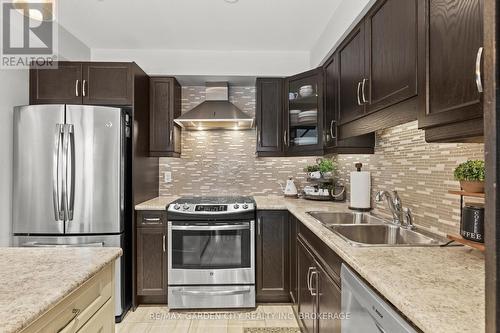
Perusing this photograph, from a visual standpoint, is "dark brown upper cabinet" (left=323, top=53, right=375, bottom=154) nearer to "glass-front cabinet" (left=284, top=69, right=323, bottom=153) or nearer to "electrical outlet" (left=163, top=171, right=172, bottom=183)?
"glass-front cabinet" (left=284, top=69, right=323, bottom=153)

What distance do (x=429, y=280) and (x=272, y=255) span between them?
2.04 meters

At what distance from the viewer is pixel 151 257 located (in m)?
2.86

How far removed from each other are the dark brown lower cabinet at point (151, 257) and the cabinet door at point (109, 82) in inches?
43.6

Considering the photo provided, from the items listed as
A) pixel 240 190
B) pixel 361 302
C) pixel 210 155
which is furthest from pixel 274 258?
pixel 361 302

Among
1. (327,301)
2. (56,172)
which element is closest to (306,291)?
(327,301)

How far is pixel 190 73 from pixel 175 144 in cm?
80

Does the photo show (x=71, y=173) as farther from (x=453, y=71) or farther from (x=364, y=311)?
(x=453, y=71)

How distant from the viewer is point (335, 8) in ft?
8.24

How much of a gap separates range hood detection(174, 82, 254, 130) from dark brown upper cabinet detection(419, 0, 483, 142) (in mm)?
2045

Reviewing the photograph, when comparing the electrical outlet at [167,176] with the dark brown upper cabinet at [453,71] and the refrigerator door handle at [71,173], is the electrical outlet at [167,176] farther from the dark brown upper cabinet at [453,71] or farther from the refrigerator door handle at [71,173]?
the dark brown upper cabinet at [453,71]

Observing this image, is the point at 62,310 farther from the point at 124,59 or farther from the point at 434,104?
the point at 124,59

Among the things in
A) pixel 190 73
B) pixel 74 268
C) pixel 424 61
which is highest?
pixel 190 73

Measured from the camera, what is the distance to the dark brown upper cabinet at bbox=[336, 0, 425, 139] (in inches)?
52.9

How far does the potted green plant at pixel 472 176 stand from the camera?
3.90ft
